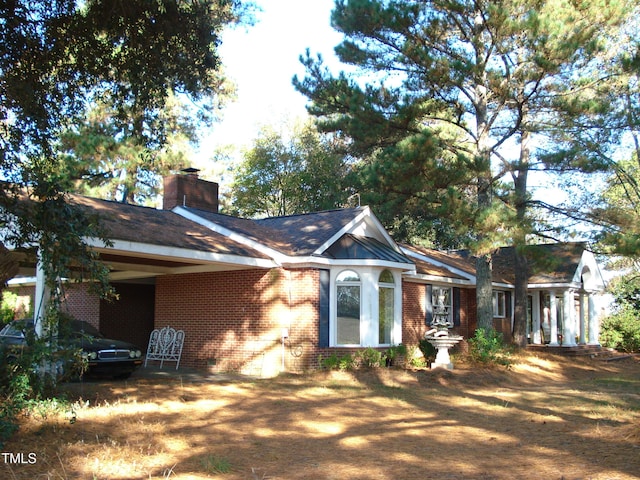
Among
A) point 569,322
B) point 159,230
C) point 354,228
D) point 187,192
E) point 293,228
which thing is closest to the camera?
point 159,230

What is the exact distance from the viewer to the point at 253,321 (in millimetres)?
15930

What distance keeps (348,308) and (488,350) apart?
505 centimetres

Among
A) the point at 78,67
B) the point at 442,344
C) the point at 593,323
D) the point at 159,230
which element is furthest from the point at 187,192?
the point at 593,323

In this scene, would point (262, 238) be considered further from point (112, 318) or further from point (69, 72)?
point (69, 72)

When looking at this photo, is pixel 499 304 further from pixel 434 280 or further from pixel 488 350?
pixel 488 350

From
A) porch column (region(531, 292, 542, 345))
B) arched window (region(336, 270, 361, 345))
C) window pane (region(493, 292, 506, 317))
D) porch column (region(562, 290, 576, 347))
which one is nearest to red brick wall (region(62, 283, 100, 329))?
arched window (region(336, 270, 361, 345))

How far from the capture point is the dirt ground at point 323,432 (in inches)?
280

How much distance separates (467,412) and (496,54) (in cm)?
1154

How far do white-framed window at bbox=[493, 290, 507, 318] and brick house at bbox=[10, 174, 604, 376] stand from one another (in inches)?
234

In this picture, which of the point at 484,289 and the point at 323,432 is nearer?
the point at 323,432

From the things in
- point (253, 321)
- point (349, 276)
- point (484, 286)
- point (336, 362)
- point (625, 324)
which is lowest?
point (336, 362)

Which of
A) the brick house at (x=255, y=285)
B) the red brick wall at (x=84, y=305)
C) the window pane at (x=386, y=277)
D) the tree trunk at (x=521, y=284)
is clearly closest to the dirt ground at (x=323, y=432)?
the brick house at (x=255, y=285)

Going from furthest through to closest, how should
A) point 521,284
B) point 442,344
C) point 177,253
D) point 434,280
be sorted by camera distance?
1. point 521,284
2. point 434,280
3. point 442,344
4. point 177,253

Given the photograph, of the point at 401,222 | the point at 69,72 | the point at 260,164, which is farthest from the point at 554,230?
the point at 260,164
